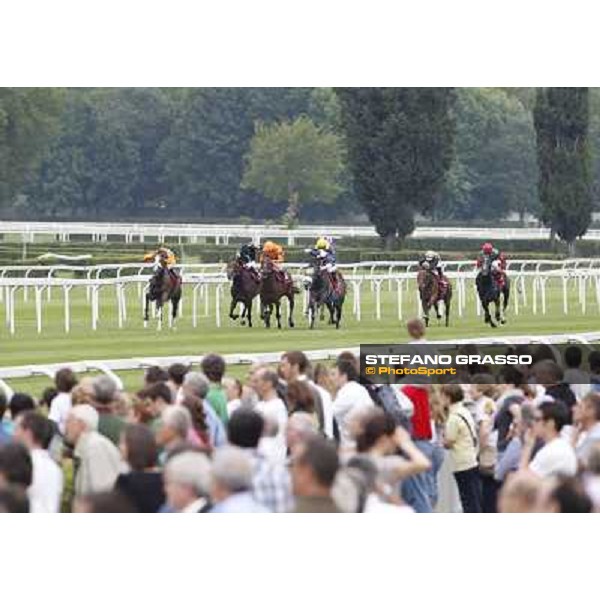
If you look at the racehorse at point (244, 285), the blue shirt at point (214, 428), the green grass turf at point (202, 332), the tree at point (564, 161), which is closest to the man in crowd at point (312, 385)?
the blue shirt at point (214, 428)

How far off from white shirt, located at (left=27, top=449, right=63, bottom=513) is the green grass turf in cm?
867

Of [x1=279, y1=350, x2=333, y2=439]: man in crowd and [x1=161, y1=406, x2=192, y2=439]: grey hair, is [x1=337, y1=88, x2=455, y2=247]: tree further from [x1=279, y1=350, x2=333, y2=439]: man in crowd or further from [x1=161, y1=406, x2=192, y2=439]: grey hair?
[x1=161, y1=406, x2=192, y2=439]: grey hair

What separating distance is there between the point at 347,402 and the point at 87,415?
1.81m

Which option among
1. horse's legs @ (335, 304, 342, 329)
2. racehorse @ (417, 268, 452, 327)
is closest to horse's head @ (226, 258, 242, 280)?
horse's legs @ (335, 304, 342, 329)

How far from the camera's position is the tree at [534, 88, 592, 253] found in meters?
55.7

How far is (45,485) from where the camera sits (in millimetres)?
9508

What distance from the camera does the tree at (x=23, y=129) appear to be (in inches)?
2518

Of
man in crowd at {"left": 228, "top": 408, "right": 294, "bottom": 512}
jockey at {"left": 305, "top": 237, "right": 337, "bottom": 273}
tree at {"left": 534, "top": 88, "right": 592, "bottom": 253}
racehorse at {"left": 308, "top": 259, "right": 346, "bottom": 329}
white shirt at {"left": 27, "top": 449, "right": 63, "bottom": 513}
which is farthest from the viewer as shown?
tree at {"left": 534, "top": 88, "right": 592, "bottom": 253}

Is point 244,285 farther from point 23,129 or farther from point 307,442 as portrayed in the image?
point 23,129

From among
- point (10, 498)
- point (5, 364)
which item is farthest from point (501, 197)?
point (10, 498)

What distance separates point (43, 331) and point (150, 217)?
49.4m

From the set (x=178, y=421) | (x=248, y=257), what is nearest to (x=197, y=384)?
(x=178, y=421)

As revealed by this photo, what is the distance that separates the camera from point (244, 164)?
76.1 meters
